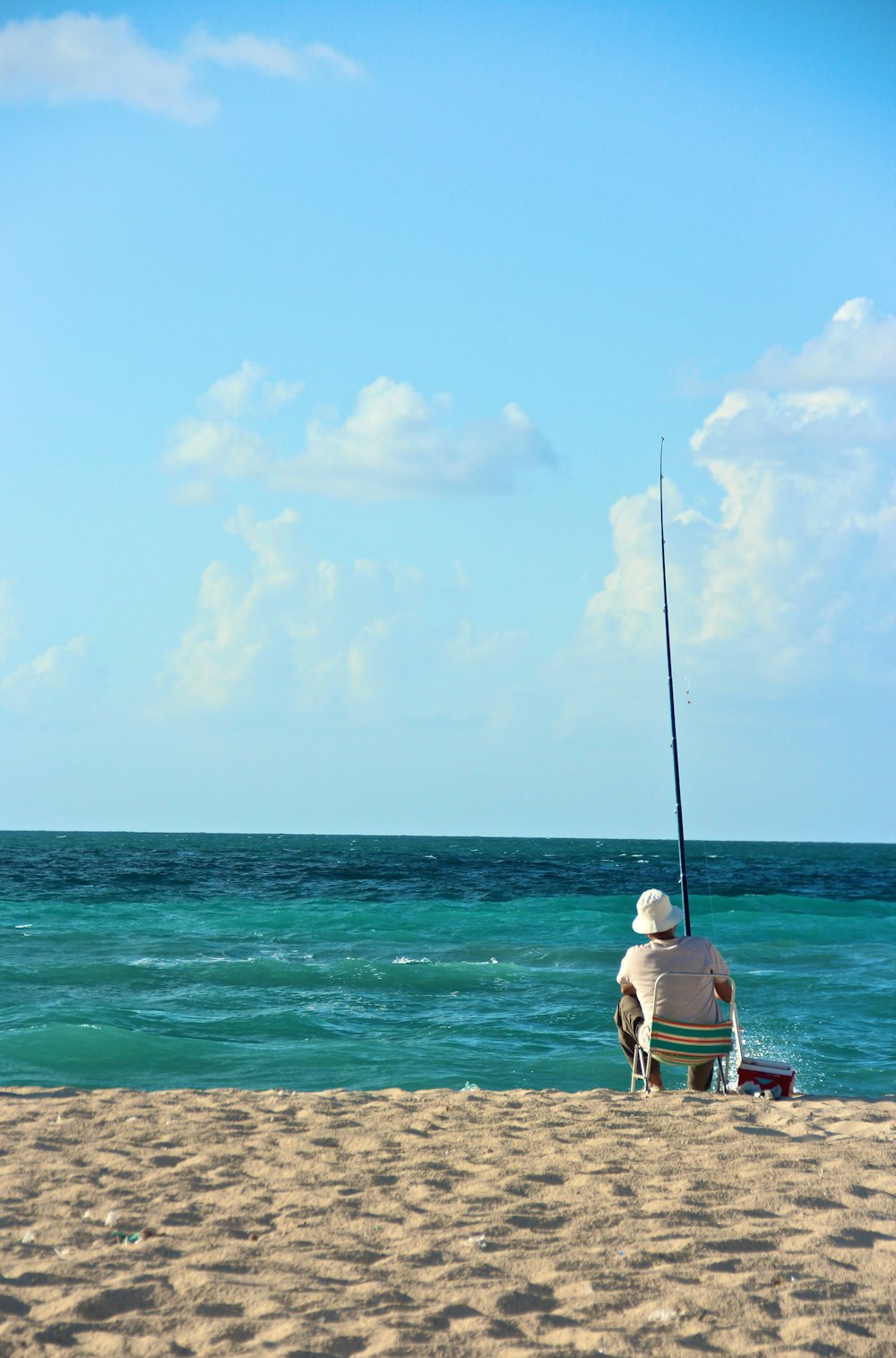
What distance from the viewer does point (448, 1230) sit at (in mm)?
4102

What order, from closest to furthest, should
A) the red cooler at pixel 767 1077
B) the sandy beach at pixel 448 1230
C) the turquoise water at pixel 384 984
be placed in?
the sandy beach at pixel 448 1230 → the red cooler at pixel 767 1077 → the turquoise water at pixel 384 984

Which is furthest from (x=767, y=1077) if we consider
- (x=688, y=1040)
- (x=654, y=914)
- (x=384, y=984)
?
(x=384, y=984)

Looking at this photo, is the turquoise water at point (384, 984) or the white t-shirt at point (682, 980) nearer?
the white t-shirt at point (682, 980)

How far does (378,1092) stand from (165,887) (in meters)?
22.0

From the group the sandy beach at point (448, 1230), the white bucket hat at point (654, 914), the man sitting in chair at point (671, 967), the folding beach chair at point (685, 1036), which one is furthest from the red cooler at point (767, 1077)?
the white bucket hat at point (654, 914)

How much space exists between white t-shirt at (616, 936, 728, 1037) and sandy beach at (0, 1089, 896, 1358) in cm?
52

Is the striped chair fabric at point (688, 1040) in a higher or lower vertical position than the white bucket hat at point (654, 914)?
lower

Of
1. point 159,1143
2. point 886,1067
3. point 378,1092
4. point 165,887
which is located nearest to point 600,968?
point 886,1067

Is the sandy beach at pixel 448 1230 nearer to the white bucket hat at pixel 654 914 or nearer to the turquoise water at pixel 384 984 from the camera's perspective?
the white bucket hat at pixel 654 914

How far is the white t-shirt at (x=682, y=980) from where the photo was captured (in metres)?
6.49

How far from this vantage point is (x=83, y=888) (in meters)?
26.8

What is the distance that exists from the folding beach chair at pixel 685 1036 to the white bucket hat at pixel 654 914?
0.26m

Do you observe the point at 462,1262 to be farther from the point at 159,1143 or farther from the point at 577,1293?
the point at 159,1143

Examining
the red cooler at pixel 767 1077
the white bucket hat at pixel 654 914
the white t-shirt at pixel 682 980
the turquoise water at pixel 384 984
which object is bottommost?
the turquoise water at pixel 384 984
